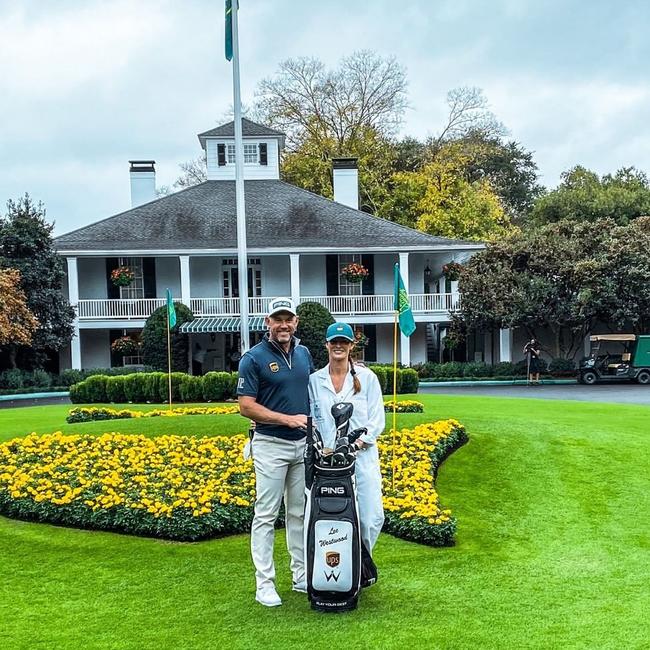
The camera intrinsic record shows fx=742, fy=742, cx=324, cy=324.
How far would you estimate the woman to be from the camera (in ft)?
16.0

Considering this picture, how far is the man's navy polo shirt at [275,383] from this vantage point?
473 centimetres

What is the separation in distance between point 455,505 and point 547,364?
21766 mm

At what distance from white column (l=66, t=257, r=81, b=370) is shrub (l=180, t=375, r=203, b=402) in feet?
35.2

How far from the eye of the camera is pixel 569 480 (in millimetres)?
8406

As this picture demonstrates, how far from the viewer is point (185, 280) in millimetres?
26922

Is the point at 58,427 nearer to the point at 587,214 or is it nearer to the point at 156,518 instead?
the point at 156,518

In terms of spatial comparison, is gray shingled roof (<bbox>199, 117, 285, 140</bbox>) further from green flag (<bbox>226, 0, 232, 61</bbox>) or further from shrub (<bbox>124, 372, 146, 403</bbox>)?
green flag (<bbox>226, 0, 232, 61</bbox>)

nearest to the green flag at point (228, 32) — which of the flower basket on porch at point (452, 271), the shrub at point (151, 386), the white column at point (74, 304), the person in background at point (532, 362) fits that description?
the shrub at point (151, 386)

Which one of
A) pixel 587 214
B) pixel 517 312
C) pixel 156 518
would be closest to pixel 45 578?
pixel 156 518

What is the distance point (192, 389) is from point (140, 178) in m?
17.7

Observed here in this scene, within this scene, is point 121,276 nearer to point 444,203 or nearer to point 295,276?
point 295,276

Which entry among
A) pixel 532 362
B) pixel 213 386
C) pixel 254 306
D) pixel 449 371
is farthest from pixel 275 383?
pixel 254 306

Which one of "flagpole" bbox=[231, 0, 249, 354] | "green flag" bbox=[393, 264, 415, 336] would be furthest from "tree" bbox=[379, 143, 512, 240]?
"green flag" bbox=[393, 264, 415, 336]

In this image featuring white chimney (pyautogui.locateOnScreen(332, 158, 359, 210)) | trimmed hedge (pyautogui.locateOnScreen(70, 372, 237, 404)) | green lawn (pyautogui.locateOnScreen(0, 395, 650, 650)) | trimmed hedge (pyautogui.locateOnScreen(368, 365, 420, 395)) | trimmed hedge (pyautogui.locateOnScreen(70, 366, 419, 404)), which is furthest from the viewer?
white chimney (pyautogui.locateOnScreen(332, 158, 359, 210))
